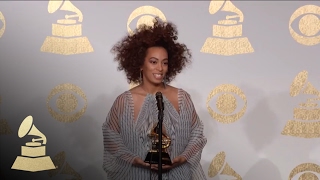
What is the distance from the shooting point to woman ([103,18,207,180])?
3.52 metres

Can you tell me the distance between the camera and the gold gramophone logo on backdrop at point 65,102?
4.15 m

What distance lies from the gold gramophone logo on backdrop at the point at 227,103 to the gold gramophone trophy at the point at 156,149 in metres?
0.92

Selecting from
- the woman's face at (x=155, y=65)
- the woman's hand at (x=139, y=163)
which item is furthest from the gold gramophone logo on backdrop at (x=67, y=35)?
the woman's hand at (x=139, y=163)

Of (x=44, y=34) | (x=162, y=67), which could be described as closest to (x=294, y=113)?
(x=162, y=67)

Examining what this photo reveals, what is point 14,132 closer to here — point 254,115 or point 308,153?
point 254,115

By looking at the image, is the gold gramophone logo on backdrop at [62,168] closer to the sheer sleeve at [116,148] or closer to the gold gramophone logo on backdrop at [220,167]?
the sheer sleeve at [116,148]

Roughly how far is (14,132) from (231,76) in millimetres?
1437

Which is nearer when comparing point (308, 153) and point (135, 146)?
point (135, 146)

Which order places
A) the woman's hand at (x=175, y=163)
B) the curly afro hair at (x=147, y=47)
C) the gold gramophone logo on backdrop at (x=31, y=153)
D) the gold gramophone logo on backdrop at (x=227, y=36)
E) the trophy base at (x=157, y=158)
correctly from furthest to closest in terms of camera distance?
the gold gramophone logo on backdrop at (x=227, y=36) → the gold gramophone logo on backdrop at (x=31, y=153) → the curly afro hair at (x=147, y=47) → the woman's hand at (x=175, y=163) → the trophy base at (x=157, y=158)

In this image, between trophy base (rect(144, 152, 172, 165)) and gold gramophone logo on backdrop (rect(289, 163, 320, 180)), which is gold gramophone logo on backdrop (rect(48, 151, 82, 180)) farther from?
gold gramophone logo on backdrop (rect(289, 163, 320, 180))

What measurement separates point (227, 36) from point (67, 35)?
104 cm

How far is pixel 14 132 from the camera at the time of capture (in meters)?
4.14

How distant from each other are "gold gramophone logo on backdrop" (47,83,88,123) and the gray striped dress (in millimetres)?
587

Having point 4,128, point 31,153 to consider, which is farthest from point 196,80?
point 4,128
